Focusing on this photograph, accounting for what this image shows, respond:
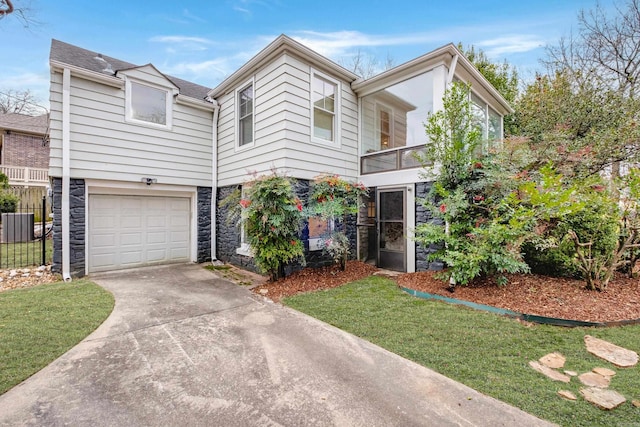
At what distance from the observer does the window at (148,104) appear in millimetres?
7133

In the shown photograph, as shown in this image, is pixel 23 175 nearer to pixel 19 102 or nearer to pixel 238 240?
pixel 19 102

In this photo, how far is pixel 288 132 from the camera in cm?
621

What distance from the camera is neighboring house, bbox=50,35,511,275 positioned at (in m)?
6.28

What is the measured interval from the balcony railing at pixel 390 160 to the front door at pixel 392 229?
606 mm

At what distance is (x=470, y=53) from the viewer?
45.3 feet

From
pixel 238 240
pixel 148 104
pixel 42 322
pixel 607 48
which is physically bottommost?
pixel 42 322

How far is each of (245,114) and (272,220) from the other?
3.63m

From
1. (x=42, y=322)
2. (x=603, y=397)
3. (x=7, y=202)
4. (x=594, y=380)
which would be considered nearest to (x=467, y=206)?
(x=594, y=380)

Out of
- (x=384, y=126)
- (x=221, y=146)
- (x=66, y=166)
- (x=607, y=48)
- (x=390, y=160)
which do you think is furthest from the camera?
(x=607, y=48)

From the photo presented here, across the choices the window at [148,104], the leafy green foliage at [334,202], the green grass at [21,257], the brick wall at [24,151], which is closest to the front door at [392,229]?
the leafy green foliage at [334,202]

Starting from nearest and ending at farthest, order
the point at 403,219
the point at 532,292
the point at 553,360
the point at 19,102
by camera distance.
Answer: the point at 553,360
the point at 532,292
the point at 403,219
the point at 19,102

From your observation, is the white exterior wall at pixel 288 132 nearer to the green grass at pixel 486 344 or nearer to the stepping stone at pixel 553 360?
the green grass at pixel 486 344

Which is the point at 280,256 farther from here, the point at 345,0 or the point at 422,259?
the point at 345,0

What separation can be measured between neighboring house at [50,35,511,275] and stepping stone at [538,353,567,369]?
3.51 meters
